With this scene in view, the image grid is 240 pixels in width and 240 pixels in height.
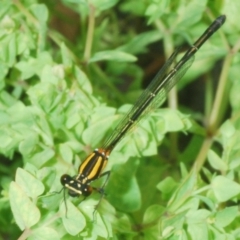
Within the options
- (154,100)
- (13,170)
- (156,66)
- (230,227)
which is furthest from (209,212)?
(156,66)

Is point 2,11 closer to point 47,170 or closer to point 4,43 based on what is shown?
point 4,43

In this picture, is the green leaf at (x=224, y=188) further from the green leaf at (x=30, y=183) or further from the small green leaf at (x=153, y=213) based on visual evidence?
the green leaf at (x=30, y=183)

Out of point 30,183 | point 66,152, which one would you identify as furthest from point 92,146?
point 30,183

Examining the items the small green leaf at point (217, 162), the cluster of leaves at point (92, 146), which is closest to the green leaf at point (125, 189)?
the cluster of leaves at point (92, 146)

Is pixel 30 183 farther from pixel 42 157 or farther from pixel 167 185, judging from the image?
pixel 167 185

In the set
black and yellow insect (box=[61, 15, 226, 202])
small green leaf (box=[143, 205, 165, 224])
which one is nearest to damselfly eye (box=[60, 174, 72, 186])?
black and yellow insect (box=[61, 15, 226, 202])
